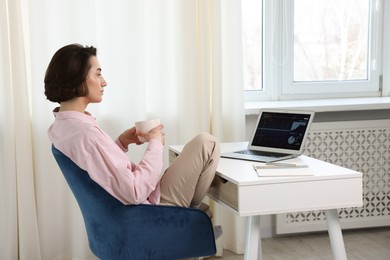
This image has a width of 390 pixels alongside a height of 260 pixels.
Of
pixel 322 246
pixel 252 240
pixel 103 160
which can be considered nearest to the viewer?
pixel 103 160

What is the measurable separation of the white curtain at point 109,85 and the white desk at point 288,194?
3.37 ft

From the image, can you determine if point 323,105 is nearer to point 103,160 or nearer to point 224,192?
point 224,192

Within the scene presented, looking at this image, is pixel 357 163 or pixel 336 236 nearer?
pixel 336 236

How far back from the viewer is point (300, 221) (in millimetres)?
3762

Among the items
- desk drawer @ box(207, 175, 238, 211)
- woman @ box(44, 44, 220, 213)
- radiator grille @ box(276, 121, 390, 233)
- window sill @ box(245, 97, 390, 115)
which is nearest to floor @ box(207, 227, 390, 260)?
radiator grille @ box(276, 121, 390, 233)

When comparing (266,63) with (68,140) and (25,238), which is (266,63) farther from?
(68,140)

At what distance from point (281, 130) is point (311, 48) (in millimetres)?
1269

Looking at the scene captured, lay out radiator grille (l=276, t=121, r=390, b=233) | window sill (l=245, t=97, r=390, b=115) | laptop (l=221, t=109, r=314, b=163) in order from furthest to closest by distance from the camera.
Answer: radiator grille (l=276, t=121, r=390, b=233), window sill (l=245, t=97, r=390, b=115), laptop (l=221, t=109, r=314, b=163)

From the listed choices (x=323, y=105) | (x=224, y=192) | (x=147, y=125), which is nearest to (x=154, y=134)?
(x=147, y=125)

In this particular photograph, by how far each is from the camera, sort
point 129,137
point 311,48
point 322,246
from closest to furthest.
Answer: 1. point 129,137
2. point 322,246
3. point 311,48

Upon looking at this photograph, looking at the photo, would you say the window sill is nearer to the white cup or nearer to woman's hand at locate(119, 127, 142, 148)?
woman's hand at locate(119, 127, 142, 148)

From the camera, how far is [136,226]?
2305 mm

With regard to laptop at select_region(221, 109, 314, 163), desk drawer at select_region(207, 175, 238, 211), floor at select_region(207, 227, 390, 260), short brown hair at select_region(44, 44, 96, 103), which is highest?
short brown hair at select_region(44, 44, 96, 103)

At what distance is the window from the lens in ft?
12.6
